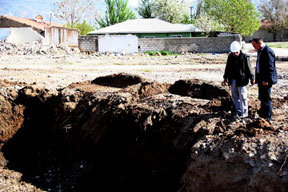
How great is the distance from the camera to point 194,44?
25.5 m

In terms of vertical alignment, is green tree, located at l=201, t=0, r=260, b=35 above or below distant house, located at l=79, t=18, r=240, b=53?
above

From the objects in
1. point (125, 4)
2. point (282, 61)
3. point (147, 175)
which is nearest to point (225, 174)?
point (147, 175)

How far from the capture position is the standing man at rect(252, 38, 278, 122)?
5.00 metres

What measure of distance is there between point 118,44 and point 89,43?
2355mm

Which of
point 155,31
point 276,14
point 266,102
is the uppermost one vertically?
point 276,14

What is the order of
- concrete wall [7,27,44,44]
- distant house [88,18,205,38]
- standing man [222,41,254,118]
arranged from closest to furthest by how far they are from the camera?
standing man [222,41,254,118] < concrete wall [7,27,44,44] < distant house [88,18,205,38]

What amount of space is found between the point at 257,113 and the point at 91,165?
129 inches

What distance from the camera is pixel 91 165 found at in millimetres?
6477

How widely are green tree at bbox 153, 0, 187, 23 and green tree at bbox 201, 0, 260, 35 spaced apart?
35.2 feet

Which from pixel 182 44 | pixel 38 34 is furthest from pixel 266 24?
pixel 38 34

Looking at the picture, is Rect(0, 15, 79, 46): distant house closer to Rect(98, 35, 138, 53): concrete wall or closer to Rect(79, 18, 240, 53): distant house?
Rect(79, 18, 240, 53): distant house

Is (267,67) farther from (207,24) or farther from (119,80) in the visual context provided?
(207,24)

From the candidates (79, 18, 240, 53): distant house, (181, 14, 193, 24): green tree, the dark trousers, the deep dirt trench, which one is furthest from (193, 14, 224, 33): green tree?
the dark trousers

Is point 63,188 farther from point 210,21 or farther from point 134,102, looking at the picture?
point 210,21
